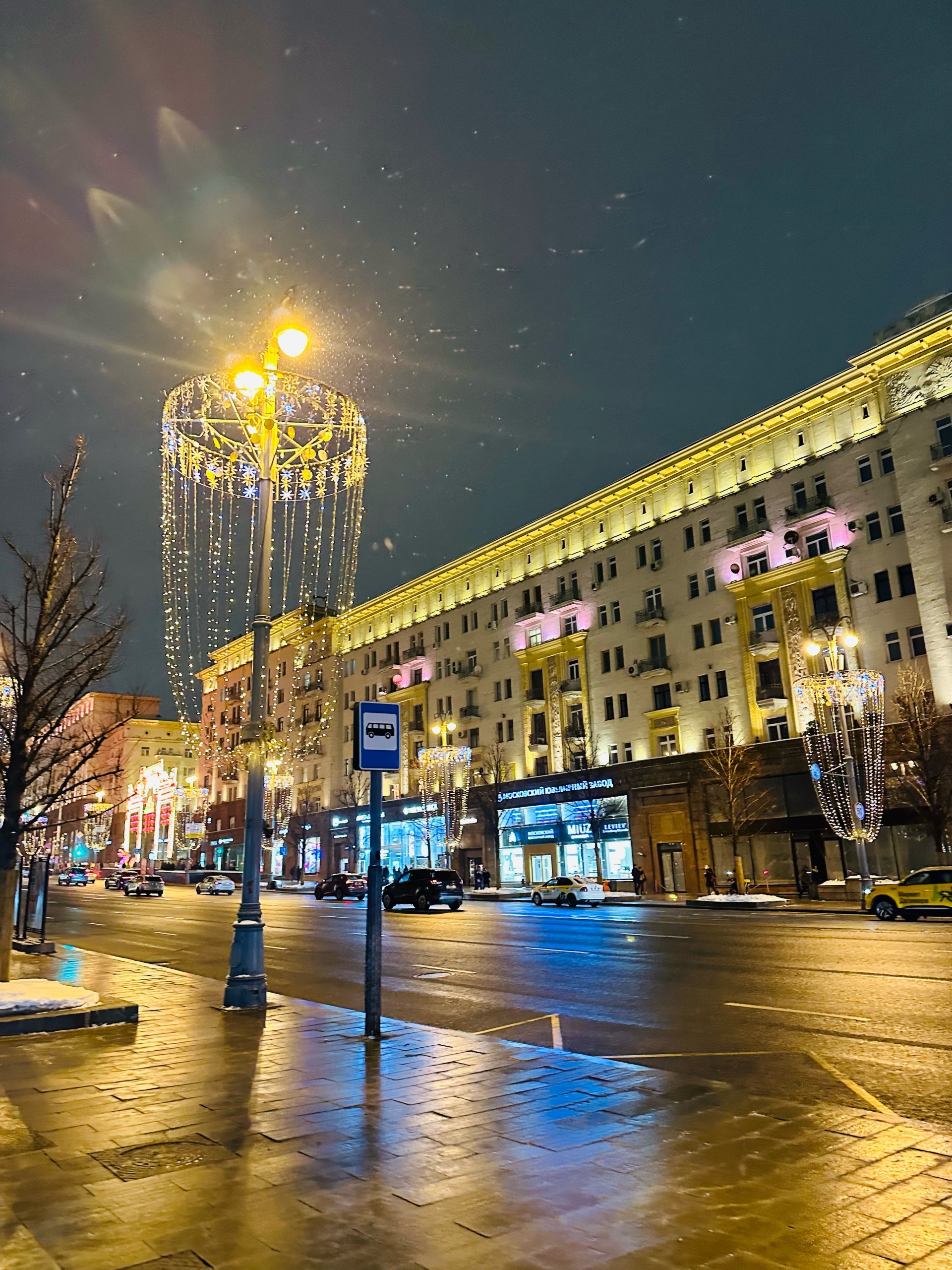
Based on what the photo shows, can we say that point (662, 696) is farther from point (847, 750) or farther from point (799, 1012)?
point (799, 1012)

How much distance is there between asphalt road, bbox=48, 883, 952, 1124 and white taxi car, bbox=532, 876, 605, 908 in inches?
443

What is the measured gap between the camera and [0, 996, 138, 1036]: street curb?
948 centimetres

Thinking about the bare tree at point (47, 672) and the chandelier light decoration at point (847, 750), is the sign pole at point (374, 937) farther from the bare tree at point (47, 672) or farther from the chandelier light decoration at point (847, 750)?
the chandelier light decoration at point (847, 750)

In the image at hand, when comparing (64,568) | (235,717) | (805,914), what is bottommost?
(805,914)

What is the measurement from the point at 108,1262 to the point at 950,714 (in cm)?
3552

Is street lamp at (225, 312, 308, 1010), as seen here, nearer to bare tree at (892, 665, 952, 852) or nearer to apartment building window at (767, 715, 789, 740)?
bare tree at (892, 665, 952, 852)

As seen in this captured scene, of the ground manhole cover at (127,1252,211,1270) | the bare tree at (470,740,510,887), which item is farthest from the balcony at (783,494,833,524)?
the ground manhole cover at (127,1252,211,1270)

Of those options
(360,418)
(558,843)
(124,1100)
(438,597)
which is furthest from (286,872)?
(124,1100)

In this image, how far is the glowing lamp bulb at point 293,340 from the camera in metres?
12.4

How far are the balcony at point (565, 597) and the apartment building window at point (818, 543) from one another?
15.3m

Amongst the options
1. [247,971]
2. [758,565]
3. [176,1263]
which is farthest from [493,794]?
[176,1263]

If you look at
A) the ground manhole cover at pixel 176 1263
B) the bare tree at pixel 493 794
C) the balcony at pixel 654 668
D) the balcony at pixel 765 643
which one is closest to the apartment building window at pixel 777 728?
the balcony at pixel 765 643

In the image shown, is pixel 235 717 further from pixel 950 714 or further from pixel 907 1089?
pixel 907 1089

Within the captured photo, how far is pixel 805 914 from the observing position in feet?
97.8
